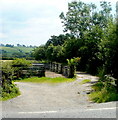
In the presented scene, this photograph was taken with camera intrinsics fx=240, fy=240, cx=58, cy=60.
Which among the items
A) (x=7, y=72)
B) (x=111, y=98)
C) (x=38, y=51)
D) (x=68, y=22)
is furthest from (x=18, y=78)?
(x=38, y=51)

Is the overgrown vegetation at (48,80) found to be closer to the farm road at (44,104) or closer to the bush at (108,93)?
the farm road at (44,104)

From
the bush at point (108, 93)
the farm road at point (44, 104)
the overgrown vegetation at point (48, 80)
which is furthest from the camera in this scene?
the overgrown vegetation at point (48, 80)

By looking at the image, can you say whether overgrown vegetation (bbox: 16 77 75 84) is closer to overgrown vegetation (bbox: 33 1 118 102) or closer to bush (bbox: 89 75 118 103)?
overgrown vegetation (bbox: 33 1 118 102)

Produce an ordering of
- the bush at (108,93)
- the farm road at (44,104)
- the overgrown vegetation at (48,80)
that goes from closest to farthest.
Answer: the farm road at (44,104) → the bush at (108,93) → the overgrown vegetation at (48,80)

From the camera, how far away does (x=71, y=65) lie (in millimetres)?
22953

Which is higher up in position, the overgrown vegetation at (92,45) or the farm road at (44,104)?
the overgrown vegetation at (92,45)

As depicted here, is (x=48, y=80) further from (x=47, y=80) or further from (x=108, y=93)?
(x=108, y=93)

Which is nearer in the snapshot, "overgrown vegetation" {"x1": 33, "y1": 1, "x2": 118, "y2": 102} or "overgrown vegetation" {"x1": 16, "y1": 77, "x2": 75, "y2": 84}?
"overgrown vegetation" {"x1": 33, "y1": 1, "x2": 118, "y2": 102}

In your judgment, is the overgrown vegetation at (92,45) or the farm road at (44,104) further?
the overgrown vegetation at (92,45)

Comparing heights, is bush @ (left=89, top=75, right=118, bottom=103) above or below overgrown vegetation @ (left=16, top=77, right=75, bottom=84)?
above

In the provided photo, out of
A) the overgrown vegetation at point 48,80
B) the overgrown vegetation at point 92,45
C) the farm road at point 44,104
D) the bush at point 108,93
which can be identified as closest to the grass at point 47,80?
the overgrown vegetation at point 48,80

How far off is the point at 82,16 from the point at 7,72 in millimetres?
36375

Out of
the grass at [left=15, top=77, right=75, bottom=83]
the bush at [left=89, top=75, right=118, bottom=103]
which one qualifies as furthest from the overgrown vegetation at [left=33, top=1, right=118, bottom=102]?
the grass at [left=15, top=77, right=75, bottom=83]

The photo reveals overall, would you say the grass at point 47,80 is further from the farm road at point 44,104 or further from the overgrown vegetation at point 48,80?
the farm road at point 44,104
